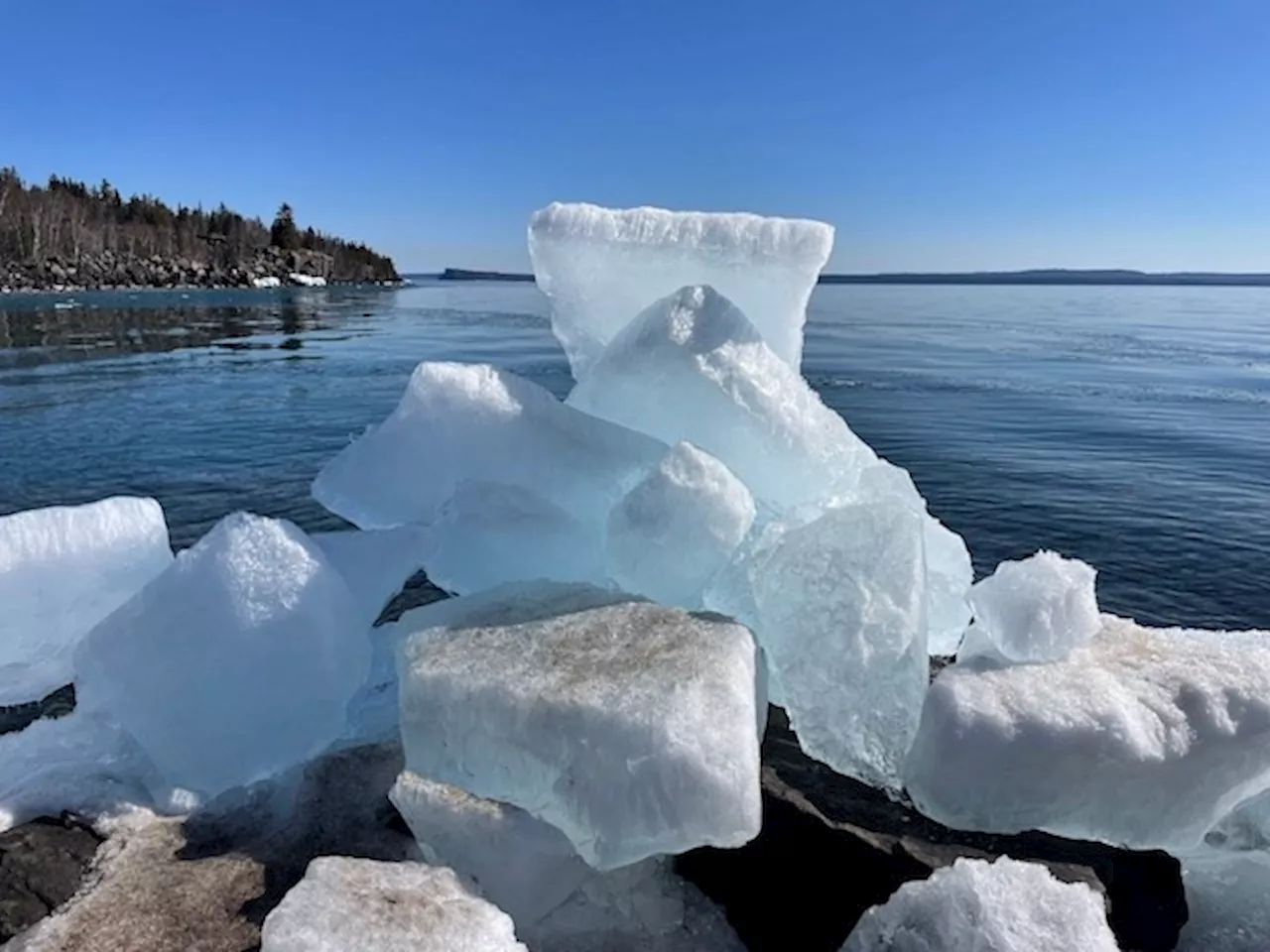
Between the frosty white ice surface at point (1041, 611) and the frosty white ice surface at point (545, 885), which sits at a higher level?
the frosty white ice surface at point (1041, 611)

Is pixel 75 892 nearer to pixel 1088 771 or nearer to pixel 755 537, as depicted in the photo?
pixel 755 537

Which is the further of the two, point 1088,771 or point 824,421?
point 824,421

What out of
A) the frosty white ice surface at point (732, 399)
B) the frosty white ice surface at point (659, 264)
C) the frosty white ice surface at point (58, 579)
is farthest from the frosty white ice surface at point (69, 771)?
the frosty white ice surface at point (659, 264)

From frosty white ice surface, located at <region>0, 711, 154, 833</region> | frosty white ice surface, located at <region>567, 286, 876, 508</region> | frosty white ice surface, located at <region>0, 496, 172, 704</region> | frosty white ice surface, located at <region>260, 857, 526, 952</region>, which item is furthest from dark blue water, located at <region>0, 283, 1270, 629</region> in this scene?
frosty white ice surface, located at <region>260, 857, 526, 952</region>

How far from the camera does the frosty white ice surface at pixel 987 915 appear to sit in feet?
7.97

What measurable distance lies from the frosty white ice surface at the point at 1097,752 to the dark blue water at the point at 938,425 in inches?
140

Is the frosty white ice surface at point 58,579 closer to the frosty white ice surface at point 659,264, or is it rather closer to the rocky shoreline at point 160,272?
the frosty white ice surface at point 659,264

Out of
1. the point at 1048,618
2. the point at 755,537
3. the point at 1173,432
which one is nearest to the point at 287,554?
the point at 755,537

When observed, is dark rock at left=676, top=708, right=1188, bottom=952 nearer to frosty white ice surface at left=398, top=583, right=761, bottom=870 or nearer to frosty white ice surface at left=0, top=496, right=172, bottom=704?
frosty white ice surface at left=398, top=583, right=761, bottom=870

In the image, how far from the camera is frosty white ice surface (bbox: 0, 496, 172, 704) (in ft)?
12.3

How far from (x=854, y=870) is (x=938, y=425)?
11.1 metres

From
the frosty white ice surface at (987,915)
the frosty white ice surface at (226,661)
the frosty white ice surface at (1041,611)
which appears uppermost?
the frosty white ice surface at (1041,611)

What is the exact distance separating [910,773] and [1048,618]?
2.39 ft

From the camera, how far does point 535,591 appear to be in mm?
3578
